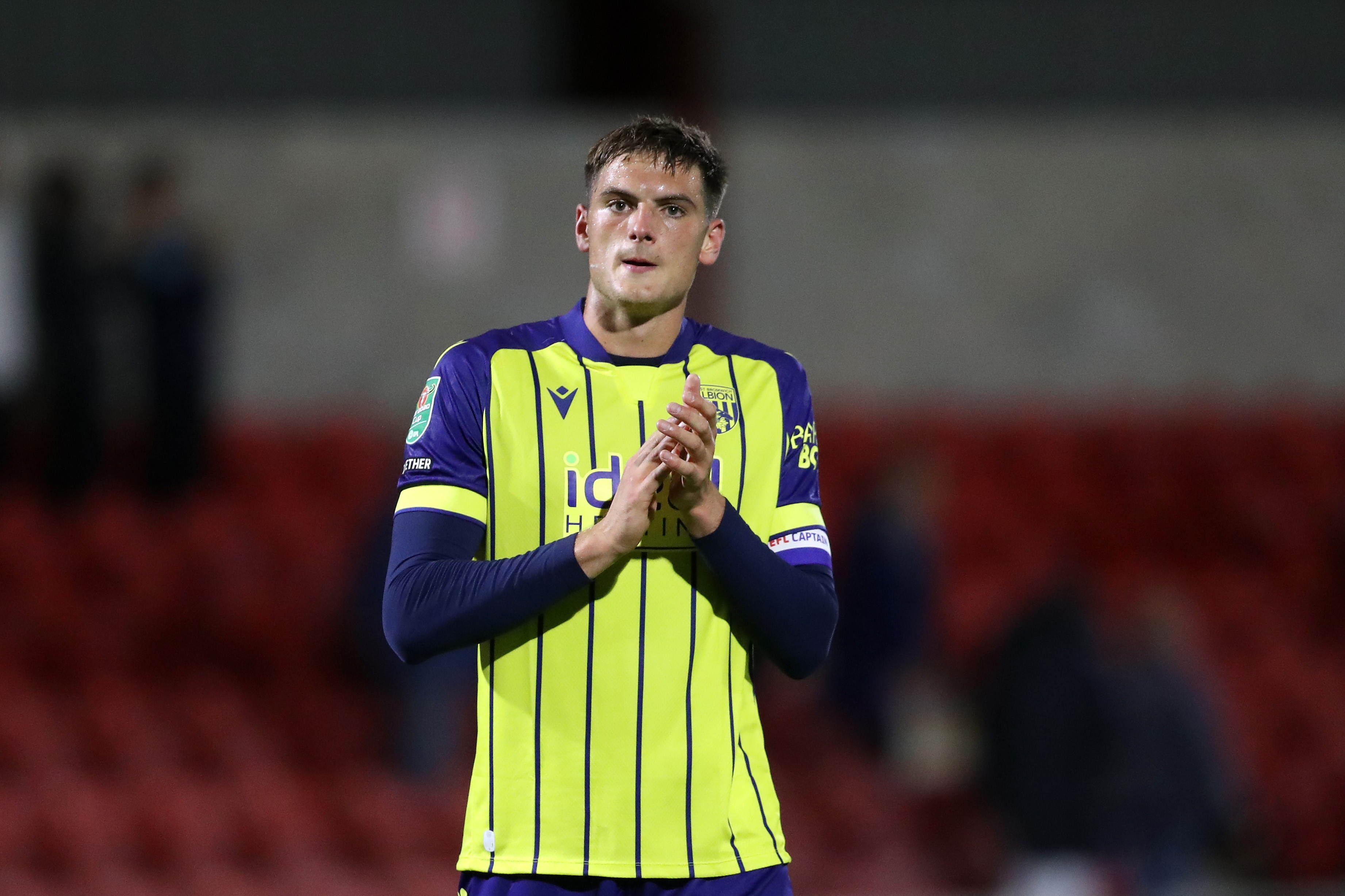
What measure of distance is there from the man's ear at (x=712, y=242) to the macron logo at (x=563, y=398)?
0.29 meters

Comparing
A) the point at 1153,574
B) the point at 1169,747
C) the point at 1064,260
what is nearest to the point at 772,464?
the point at 1169,747

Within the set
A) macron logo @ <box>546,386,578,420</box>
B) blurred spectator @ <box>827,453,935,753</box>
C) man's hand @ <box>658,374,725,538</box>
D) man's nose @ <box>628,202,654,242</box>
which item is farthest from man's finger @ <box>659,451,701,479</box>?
blurred spectator @ <box>827,453,935,753</box>

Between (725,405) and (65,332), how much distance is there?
6.90 meters

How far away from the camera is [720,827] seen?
2637 mm

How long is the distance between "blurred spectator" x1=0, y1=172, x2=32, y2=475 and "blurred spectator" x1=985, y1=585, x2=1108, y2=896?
17.4 ft

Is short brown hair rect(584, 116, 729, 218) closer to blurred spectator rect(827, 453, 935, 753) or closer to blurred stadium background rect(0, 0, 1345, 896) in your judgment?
blurred stadium background rect(0, 0, 1345, 896)

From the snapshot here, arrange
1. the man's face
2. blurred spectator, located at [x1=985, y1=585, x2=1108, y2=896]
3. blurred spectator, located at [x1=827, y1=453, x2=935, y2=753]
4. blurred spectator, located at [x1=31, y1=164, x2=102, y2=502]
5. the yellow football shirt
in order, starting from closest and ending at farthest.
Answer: the yellow football shirt
the man's face
blurred spectator, located at [x1=985, y1=585, x2=1108, y2=896]
blurred spectator, located at [x1=827, y1=453, x2=935, y2=753]
blurred spectator, located at [x1=31, y1=164, x2=102, y2=502]

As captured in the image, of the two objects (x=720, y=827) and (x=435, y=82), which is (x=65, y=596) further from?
(x=720, y=827)

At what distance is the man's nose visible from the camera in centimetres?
270

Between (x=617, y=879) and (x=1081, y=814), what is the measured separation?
503cm

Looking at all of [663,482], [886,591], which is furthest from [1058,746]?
[663,482]

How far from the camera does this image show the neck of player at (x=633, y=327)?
279 centimetres

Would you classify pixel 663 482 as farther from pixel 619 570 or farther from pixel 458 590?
pixel 458 590

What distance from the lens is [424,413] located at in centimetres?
272
